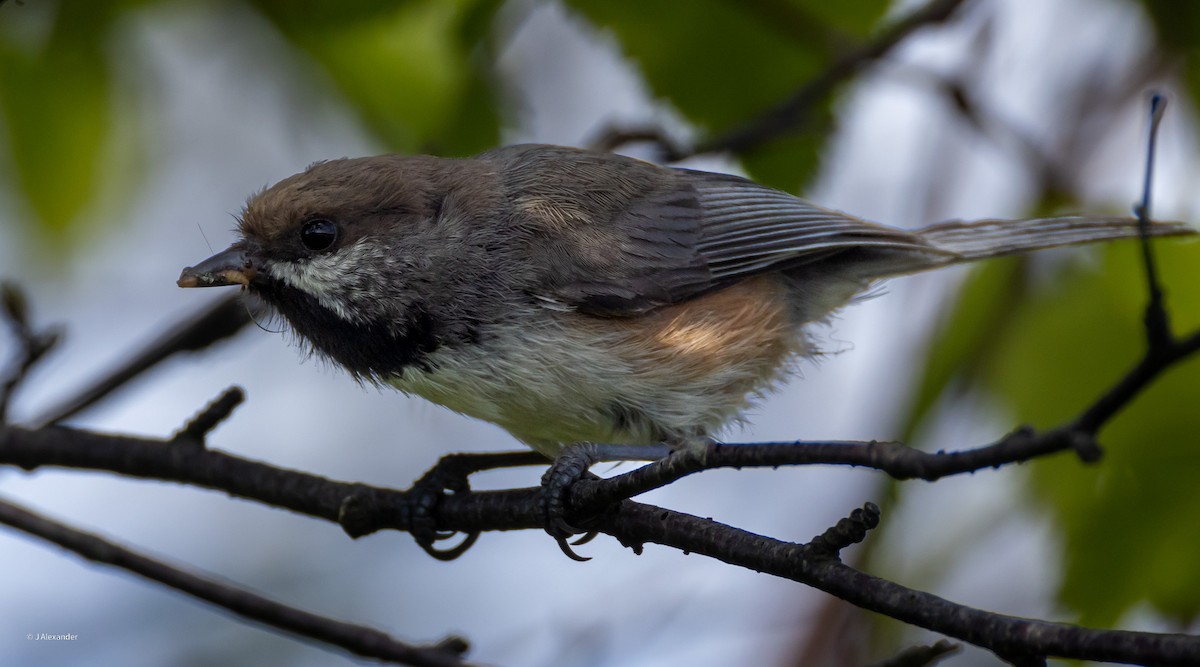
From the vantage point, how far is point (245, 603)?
2.86m

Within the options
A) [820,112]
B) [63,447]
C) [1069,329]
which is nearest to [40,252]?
[63,447]

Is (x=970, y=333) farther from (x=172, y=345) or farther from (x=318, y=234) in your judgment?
(x=172, y=345)

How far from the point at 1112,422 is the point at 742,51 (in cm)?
158

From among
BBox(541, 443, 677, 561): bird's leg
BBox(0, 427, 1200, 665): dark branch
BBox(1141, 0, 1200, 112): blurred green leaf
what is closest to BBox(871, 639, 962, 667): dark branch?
BBox(0, 427, 1200, 665): dark branch

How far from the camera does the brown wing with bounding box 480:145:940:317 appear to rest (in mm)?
3217

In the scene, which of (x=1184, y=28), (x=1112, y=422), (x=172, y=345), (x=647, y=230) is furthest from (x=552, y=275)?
(x=1184, y=28)

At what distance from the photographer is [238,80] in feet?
12.5

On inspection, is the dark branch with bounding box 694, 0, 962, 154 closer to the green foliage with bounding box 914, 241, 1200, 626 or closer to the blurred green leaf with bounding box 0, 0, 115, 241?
the green foliage with bounding box 914, 241, 1200, 626

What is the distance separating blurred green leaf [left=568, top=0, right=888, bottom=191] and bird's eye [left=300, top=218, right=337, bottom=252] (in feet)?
3.11

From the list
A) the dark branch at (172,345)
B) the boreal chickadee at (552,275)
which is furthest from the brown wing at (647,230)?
the dark branch at (172,345)

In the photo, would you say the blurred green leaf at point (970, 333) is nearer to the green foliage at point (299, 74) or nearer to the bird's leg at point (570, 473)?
the bird's leg at point (570, 473)

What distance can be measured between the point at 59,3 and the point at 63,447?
50.5 inches

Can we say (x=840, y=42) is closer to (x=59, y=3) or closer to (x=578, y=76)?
(x=59, y=3)

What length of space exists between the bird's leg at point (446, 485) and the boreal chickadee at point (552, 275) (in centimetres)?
14
